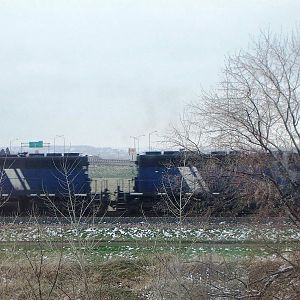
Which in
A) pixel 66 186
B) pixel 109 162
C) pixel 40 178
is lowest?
pixel 66 186

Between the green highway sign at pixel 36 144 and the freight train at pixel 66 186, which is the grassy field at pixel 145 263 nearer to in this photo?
the freight train at pixel 66 186

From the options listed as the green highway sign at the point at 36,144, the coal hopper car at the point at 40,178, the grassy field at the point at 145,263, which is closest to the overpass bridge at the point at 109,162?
the coal hopper car at the point at 40,178

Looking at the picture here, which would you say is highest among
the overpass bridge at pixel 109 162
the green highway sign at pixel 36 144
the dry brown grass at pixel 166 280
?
the green highway sign at pixel 36 144

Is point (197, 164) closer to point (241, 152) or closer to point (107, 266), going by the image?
point (241, 152)

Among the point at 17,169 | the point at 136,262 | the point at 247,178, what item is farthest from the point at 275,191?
the point at 17,169

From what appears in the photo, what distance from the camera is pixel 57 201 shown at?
23.2 m

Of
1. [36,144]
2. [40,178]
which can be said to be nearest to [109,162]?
[36,144]

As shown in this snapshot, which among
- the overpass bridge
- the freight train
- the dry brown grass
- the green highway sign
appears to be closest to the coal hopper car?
the freight train

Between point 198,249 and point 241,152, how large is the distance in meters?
3.53

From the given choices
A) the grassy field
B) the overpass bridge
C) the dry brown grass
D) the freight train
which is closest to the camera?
the dry brown grass

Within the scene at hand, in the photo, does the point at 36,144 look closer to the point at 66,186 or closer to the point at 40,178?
the point at 40,178

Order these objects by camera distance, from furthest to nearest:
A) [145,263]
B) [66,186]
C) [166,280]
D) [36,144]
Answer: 1. [36,144]
2. [66,186]
3. [145,263]
4. [166,280]

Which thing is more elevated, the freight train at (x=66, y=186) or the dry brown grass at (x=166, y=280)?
the freight train at (x=66, y=186)

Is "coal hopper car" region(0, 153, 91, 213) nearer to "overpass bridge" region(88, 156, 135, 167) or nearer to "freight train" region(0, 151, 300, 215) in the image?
"freight train" region(0, 151, 300, 215)
